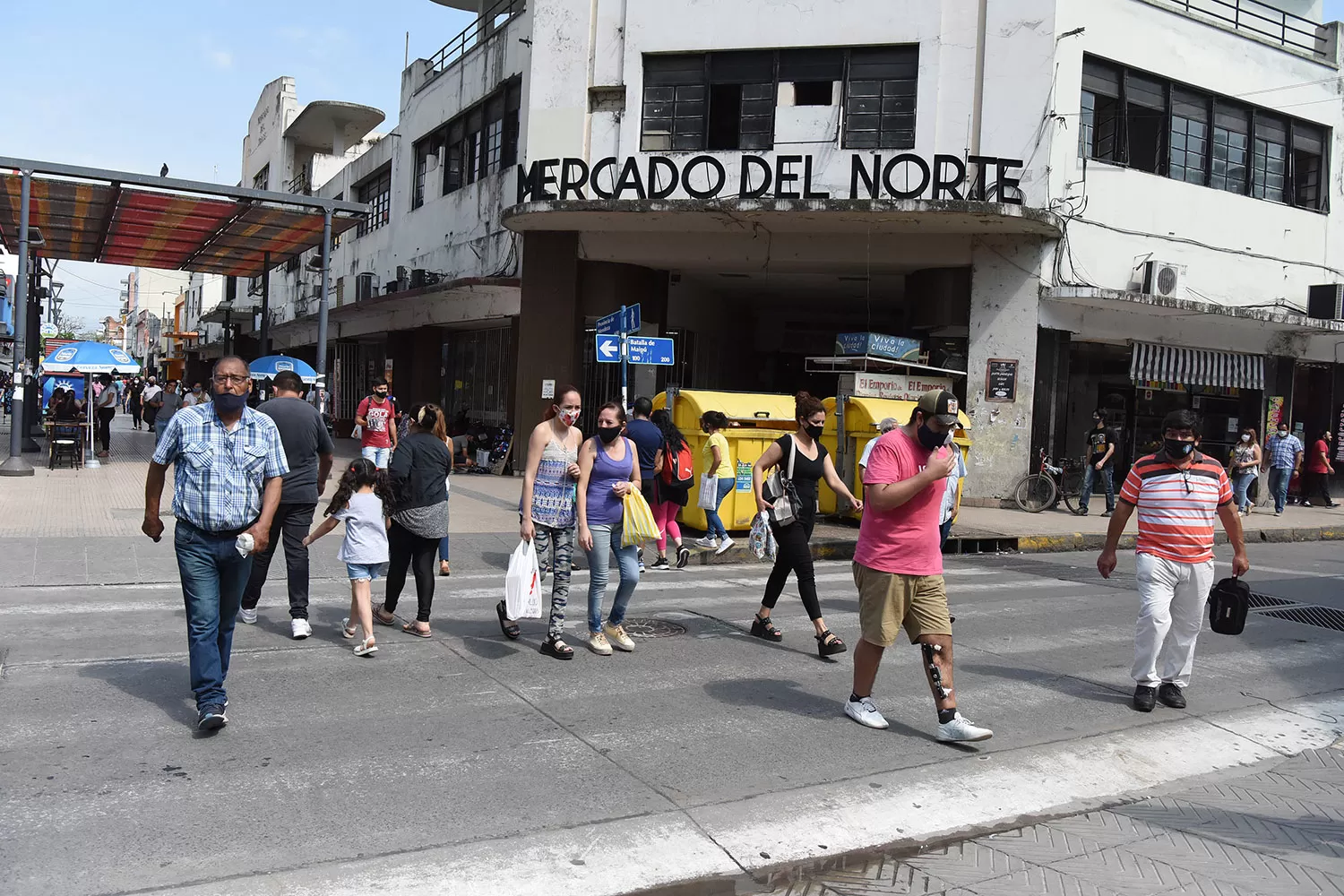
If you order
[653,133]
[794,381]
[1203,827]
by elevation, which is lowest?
[1203,827]

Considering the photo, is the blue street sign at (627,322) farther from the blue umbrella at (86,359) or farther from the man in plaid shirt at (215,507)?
the blue umbrella at (86,359)

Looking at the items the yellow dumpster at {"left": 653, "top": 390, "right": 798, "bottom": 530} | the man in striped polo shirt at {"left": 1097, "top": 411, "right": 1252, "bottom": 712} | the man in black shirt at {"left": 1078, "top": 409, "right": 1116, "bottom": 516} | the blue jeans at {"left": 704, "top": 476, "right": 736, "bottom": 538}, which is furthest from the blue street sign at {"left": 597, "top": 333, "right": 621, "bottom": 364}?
the man in black shirt at {"left": 1078, "top": 409, "right": 1116, "bottom": 516}

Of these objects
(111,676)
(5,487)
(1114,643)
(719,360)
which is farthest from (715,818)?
(719,360)

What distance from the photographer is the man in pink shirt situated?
5.21 m

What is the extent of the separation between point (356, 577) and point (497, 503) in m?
8.60

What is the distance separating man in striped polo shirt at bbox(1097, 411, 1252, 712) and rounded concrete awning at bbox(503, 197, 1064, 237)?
32.4 ft

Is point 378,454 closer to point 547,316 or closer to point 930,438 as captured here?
point 547,316

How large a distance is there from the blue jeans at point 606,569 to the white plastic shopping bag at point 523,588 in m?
0.40

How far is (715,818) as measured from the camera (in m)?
4.29

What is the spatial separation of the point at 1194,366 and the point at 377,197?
2148cm

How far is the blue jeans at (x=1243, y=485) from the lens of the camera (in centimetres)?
1931

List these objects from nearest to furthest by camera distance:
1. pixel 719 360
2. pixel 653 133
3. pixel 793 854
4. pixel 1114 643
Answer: pixel 793 854
pixel 1114 643
pixel 653 133
pixel 719 360

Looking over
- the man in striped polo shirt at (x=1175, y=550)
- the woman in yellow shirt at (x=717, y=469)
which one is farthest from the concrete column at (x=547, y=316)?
the man in striped polo shirt at (x=1175, y=550)

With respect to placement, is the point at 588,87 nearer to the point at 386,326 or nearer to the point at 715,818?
the point at 386,326
